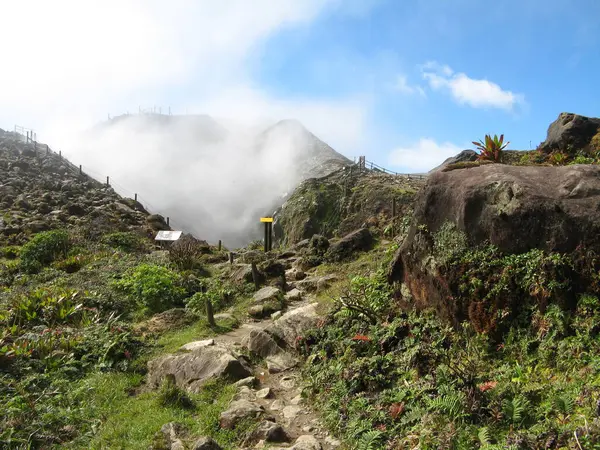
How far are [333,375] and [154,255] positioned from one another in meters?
15.3

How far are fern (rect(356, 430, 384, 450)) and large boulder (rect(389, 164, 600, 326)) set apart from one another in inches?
104

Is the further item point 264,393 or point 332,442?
point 264,393

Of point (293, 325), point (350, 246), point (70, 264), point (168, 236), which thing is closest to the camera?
point (293, 325)

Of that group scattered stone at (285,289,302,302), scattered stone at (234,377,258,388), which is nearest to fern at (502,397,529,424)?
scattered stone at (234,377,258,388)

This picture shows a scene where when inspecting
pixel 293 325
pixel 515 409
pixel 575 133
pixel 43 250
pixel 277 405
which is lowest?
pixel 277 405

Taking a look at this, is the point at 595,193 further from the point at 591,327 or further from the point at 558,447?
the point at 558,447

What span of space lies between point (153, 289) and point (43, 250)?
8.87 meters

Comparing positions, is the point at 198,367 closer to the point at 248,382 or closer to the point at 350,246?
the point at 248,382

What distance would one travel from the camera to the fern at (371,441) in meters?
5.12

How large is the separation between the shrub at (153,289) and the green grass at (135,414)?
4.64 m

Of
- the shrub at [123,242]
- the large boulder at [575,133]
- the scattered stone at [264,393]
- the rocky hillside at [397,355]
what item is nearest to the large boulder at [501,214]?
the rocky hillside at [397,355]

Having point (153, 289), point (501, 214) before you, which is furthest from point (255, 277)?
point (501, 214)

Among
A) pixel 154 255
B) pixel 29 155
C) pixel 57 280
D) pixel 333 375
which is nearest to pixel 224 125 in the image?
pixel 29 155

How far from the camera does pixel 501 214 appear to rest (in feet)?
22.7
